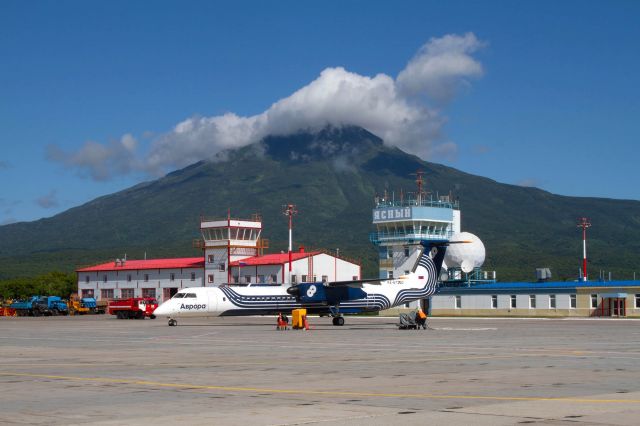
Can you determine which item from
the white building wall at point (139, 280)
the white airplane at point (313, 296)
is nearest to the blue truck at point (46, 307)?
the white building wall at point (139, 280)

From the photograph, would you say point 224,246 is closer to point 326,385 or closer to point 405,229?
point 405,229

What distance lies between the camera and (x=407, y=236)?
3935 inches

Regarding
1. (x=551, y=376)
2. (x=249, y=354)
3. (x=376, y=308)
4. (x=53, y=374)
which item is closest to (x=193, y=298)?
(x=376, y=308)

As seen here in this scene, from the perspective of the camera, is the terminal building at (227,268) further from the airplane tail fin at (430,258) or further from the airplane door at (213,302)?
the airplane door at (213,302)

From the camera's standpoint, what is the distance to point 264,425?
1400 cm

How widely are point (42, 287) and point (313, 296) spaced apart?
7902cm

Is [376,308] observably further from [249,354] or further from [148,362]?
[148,362]

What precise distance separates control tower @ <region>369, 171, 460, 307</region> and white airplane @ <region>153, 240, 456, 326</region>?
3254cm

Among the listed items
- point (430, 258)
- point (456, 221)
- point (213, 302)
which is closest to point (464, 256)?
point (456, 221)

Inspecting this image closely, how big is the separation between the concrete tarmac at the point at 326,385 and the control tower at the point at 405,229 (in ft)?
213

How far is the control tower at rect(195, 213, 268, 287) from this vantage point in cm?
10150

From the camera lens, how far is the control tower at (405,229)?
326ft

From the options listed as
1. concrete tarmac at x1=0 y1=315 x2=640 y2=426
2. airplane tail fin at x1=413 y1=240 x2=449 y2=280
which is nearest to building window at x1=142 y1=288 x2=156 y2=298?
airplane tail fin at x1=413 y1=240 x2=449 y2=280

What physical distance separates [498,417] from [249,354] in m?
16.7
